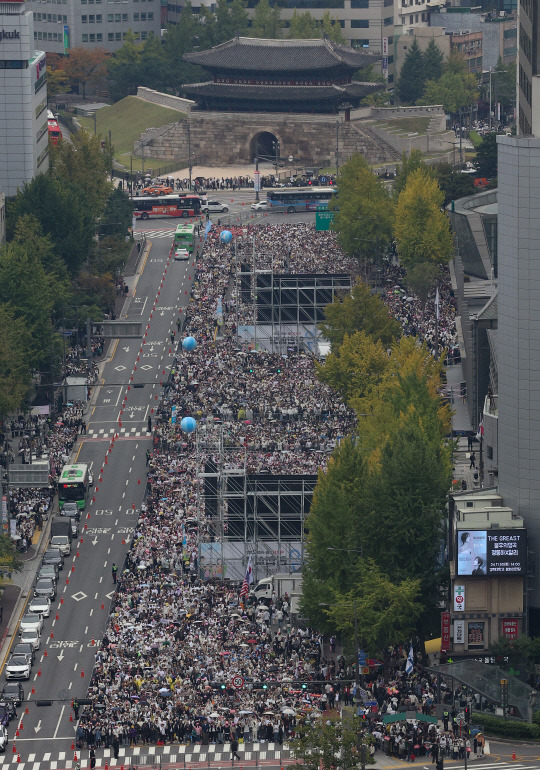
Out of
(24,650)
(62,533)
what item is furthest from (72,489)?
(24,650)

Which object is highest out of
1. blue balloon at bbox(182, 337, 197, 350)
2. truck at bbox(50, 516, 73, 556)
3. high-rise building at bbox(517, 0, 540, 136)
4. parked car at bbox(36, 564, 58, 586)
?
high-rise building at bbox(517, 0, 540, 136)

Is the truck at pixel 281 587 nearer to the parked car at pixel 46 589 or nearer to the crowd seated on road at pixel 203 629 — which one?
the crowd seated on road at pixel 203 629

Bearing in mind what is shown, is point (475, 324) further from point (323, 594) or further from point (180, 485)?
point (323, 594)

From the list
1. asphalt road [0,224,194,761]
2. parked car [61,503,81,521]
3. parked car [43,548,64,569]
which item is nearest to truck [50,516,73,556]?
asphalt road [0,224,194,761]

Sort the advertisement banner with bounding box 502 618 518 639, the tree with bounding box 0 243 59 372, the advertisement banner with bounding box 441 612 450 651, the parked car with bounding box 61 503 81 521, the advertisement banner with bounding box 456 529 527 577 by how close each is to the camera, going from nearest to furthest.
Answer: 1. the advertisement banner with bounding box 456 529 527 577
2. the advertisement banner with bounding box 441 612 450 651
3. the advertisement banner with bounding box 502 618 518 639
4. the parked car with bounding box 61 503 81 521
5. the tree with bounding box 0 243 59 372

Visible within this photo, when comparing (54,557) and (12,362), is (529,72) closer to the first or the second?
(54,557)

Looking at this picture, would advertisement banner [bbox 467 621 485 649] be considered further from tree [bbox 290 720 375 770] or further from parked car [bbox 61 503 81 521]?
parked car [bbox 61 503 81 521]
